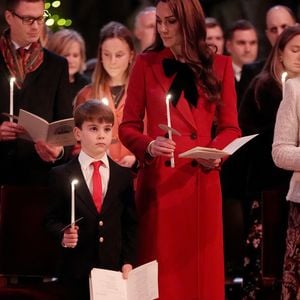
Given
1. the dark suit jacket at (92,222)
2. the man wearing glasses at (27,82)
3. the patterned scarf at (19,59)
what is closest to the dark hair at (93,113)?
the dark suit jacket at (92,222)

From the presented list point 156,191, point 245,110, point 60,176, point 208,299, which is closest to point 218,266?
point 208,299

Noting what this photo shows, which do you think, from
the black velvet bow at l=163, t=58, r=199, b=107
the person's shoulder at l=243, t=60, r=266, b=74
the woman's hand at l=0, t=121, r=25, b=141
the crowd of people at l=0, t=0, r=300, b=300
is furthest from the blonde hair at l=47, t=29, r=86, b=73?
the black velvet bow at l=163, t=58, r=199, b=107

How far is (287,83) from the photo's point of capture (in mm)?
4926

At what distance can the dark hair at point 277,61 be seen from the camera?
5.68 m

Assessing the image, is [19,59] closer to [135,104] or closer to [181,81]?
[135,104]

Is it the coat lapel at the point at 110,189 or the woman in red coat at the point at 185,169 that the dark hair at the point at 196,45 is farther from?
the coat lapel at the point at 110,189

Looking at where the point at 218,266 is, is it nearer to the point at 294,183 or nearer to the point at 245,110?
the point at 294,183

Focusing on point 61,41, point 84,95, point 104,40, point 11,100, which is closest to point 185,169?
point 11,100

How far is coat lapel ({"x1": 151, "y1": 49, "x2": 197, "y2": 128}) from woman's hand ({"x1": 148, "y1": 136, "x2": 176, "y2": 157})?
0.24 metres

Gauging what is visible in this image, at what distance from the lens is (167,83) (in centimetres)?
500

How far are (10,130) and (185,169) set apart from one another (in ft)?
3.80

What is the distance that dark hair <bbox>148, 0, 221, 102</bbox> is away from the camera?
194 inches

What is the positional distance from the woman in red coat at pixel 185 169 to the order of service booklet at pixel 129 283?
6.3 inches

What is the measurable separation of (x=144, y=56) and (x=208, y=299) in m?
1.22
